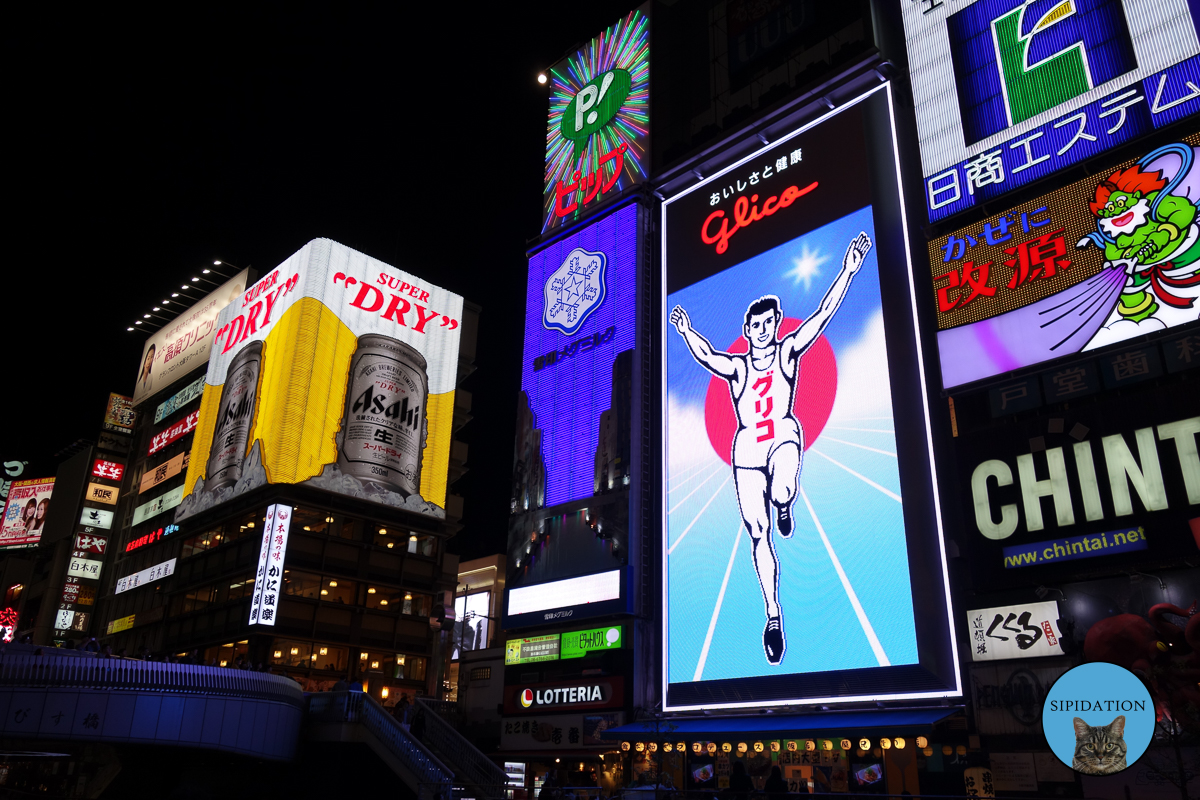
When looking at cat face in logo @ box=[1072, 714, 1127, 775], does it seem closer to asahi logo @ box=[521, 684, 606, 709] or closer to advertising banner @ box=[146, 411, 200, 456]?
asahi logo @ box=[521, 684, 606, 709]

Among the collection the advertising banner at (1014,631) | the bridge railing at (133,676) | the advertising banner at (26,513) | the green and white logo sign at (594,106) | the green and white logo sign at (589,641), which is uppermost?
the green and white logo sign at (594,106)

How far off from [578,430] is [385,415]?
22744mm

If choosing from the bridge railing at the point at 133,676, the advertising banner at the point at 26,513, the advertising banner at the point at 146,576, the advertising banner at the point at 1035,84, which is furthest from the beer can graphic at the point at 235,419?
the advertising banner at the point at 1035,84

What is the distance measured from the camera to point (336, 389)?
50.7m

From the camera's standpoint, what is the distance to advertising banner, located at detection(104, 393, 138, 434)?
73625 mm

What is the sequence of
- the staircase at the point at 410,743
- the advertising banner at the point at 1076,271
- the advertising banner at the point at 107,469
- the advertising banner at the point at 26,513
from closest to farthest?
1. the advertising banner at the point at 1076,271
2. the staircase at the point at 410,743
3. the advertising banner at the point at 107,469
4. the advertising banner at the point at 26,513

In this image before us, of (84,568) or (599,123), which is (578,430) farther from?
(84,568)

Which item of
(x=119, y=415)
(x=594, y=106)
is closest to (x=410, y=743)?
(x=594, y=106)

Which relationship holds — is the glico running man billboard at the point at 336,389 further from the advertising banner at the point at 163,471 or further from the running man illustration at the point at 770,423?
the running man illustration at the point at 770,423

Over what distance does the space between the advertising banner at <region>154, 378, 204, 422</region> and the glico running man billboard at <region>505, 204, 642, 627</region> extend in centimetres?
3980

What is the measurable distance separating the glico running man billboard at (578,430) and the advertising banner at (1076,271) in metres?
12.1

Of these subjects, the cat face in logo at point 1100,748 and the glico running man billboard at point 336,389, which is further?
the glico running man billboard at point 336,389

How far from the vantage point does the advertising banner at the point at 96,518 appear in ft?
227

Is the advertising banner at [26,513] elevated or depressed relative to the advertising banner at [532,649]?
elevated
